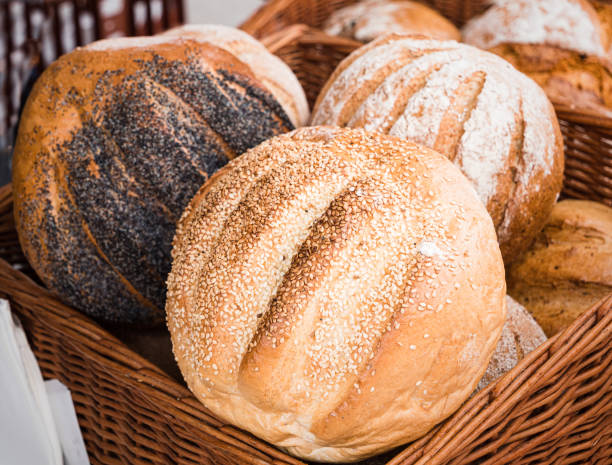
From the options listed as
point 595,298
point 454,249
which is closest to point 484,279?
point 454,249

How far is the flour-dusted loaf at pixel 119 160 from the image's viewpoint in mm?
1119

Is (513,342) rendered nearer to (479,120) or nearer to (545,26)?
(479,120)

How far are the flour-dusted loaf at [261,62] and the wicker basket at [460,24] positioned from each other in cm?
32

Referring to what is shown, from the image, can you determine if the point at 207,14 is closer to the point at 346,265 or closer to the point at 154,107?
the point at 154,107

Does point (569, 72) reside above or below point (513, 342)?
above

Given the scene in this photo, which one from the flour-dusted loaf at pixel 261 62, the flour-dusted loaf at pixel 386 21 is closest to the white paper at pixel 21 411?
the flour-dusted loaf at pixel 261 62

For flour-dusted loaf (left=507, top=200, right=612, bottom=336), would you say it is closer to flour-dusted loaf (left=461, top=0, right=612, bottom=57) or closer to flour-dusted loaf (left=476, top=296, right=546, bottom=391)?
flour-dusted loaf (left=476, top=296, right=546, bottom=391)

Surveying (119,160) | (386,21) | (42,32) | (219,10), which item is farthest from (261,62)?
(219,10)

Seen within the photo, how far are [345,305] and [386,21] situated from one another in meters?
1.37

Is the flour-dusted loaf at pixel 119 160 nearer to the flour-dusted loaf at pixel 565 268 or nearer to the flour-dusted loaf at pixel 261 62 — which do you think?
the flour-dusted loaf at pixel 261 62

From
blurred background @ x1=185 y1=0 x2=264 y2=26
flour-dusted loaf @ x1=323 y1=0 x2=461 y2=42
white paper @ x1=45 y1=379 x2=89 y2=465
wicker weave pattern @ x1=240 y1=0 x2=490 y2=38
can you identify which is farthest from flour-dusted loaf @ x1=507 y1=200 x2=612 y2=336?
blurred background @ x1=185 y1=0 x2=264 y2=26

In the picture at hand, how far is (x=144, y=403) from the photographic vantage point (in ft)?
3.25

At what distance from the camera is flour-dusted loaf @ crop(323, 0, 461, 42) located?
6.18 feet

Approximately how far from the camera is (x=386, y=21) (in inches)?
75.0
